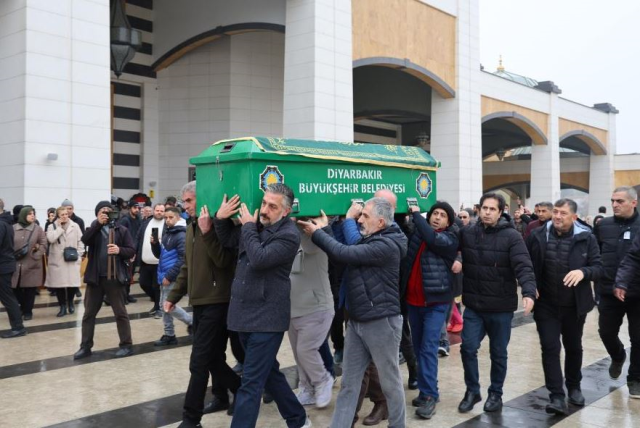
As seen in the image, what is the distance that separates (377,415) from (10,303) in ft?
17.8

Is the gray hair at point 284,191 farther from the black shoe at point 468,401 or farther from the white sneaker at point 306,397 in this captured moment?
the black shoe at point 468,401

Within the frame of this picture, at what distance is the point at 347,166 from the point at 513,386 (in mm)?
2758

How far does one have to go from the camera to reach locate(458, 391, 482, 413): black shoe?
5143mm

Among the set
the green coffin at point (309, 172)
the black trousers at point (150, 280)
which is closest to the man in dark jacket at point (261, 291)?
the green coffin at point (309, 172)

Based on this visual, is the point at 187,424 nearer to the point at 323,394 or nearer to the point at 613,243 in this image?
the point at 323,394

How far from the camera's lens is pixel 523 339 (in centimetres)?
805

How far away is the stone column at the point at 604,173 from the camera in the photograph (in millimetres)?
32750

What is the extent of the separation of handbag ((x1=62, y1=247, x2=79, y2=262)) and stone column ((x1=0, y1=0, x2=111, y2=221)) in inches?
59.0

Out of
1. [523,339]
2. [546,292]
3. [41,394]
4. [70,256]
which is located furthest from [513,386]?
[70,256]

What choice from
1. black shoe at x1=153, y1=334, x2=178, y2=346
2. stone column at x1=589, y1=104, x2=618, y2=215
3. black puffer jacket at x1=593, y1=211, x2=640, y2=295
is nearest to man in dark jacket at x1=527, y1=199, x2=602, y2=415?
black puffer jacket at x1=593, y1=211, x2=640, y2=295

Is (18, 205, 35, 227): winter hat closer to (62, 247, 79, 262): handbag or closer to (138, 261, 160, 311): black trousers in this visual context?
(62, 247, 79, 262): handbag

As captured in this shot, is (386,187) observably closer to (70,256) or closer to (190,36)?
(70,256)

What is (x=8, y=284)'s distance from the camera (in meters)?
8.16

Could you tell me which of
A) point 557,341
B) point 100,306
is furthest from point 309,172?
point 100,306
